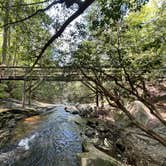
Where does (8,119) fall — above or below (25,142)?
above

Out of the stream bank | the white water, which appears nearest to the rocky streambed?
the white water

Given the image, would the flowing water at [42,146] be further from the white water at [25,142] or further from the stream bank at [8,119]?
the stream bank at [8,119]

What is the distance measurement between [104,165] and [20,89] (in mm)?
16923

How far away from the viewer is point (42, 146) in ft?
27.9

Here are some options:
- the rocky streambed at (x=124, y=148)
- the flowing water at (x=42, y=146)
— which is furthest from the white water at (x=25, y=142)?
the rocky streambed at (x=124, y=148)

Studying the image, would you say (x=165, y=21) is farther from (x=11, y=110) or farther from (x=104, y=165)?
(x=11, y=110)

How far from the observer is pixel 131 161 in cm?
686

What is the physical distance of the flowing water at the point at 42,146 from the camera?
718cm

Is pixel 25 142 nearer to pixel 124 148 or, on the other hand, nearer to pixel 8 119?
pixel 124 148

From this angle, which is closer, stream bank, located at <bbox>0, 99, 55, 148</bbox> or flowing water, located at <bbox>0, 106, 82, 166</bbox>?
flowing water, located at <bbox>0, 106, 82, 166</bbox>

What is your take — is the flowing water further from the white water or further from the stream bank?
the stream bank

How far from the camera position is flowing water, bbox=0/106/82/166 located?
7184mm

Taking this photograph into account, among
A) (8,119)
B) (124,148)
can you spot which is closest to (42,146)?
(124,148)

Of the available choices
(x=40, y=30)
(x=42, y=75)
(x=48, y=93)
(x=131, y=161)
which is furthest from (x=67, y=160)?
(x=48, y=93)
